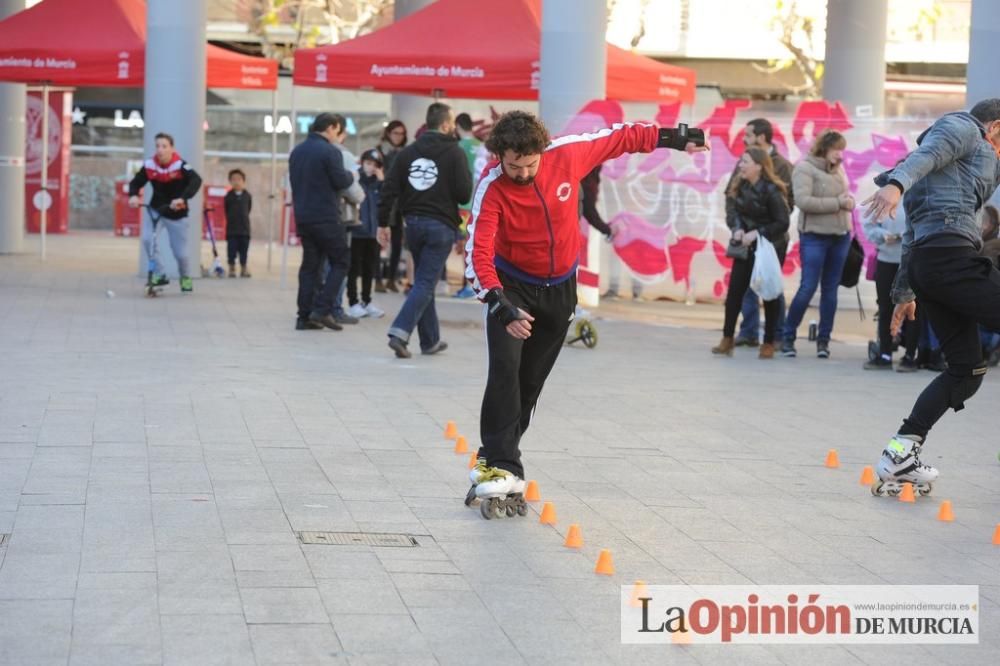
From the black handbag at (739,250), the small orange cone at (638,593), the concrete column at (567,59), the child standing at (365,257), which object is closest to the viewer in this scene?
the small orange cone at (638,593)

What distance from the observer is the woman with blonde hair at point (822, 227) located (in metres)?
12.6

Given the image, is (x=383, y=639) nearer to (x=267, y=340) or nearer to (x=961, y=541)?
(x=961, y=541)

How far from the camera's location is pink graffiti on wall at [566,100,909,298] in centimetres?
1638

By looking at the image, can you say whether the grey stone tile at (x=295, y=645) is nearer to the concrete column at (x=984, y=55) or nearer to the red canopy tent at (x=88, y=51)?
the concrete column at (x=984, y=55)

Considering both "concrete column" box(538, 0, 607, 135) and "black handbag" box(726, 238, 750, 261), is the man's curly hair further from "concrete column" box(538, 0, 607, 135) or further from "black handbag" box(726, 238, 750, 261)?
"concrete column" box(538, 0, 607, 135)

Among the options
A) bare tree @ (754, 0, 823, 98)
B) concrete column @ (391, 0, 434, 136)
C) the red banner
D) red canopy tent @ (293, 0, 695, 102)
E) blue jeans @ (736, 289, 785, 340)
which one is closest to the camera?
blue jeans @ (736, 289, 785, 340)

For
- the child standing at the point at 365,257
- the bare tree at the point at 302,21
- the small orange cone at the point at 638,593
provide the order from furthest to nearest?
the bare tree at the point at 302,21 < the child standing at the point at 365,257 < the small orange cone at the point at 638,593

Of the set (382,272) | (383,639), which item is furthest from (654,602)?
(382,272)

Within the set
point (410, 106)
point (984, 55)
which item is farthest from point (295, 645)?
point (410, 106)

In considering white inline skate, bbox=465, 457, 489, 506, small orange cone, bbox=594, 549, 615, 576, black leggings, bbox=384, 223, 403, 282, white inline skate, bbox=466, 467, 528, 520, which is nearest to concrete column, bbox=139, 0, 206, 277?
black leggings, bbox=384, 223, 403, 282

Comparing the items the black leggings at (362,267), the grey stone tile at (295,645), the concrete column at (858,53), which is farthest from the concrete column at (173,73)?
the grey stone tile at (295,645)

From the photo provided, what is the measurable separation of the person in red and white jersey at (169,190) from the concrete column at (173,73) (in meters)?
1.88

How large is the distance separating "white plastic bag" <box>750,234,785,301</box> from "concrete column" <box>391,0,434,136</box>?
435 inches

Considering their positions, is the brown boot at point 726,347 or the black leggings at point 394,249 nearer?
the brown boot at point 726,347
